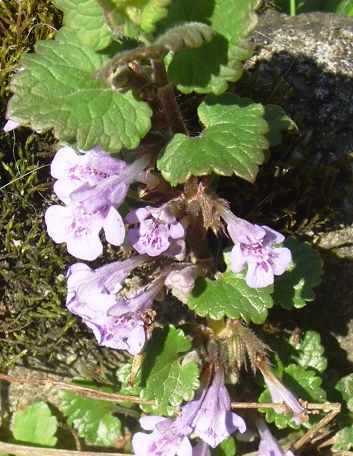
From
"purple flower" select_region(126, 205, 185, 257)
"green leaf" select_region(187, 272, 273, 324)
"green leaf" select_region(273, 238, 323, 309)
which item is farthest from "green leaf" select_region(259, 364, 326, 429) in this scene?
"purple flower" select_region(126, 205, 185, 257)

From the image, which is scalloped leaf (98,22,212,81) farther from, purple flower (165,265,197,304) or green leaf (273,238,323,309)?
green leaf (273,238,323,309)

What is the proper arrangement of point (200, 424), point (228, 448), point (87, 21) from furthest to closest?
point (228, 448), point (200, 424), point (87, 21)

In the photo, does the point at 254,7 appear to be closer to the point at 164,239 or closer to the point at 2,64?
the point at 164,239

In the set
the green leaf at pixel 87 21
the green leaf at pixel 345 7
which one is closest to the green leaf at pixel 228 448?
the green leaf at pixel 87 21

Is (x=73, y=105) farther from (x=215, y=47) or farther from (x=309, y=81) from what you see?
(x=309, y=81)

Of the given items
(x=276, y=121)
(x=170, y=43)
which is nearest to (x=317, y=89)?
(x=276, y=121)

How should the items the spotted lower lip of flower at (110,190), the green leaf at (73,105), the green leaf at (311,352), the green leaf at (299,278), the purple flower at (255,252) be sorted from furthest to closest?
1. the green leaf at (311,352)
2. the green leaf at (299,278)
3. the purple flower at (255,252)
4. the spotted lower lip of flower at (110,190)
5. the green leaf at (73,105)

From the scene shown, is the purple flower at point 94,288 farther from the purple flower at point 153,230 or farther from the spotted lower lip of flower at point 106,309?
the purple flower at point 153,230
